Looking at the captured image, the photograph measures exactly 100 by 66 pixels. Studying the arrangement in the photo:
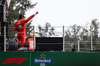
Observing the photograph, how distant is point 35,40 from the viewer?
1337 cm

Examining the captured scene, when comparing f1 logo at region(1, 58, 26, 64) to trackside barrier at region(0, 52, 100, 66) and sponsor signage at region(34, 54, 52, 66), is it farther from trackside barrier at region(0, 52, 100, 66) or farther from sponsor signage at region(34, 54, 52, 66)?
sponsor signage at region(34, 54, 52, 66)

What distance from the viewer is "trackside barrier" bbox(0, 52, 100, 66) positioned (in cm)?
1259

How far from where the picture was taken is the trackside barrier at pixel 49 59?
12586 millimetres

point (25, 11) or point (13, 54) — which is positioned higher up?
point (25, 11)

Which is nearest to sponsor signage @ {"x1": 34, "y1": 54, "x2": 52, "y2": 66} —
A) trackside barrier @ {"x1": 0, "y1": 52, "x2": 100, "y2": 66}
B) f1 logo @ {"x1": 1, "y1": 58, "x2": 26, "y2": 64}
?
trackside barrier @ {"x1": 0, "y1": 52, "x2": 100, "y2": 66}

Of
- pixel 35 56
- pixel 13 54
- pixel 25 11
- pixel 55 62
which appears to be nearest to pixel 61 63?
pixel 55 62

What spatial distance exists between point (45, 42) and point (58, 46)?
26.1 inches

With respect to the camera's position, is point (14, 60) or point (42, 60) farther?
point (14, 60)

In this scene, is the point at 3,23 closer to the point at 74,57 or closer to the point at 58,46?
the point at 58,46

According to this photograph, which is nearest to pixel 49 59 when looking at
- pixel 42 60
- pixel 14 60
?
pixel 42 60

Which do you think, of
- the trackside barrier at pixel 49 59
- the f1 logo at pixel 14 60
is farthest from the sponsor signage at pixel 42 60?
the f1 logo at pixel 14 60

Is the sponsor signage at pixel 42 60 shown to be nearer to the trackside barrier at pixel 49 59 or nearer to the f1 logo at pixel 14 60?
the trackside barrier at pixel 49 59

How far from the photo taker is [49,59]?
12.6 meters

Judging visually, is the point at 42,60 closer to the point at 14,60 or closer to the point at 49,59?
the point at 49,59
